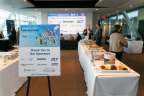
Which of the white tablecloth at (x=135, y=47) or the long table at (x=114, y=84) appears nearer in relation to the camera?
the long table at (x=114, y=84)

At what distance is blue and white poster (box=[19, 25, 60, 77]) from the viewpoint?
332cm

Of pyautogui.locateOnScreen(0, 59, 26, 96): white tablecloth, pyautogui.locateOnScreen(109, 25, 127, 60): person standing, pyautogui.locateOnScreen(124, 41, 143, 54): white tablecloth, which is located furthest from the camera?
pyautogui.locateOnScreen(124, 41, 143, 54): white tablecloth

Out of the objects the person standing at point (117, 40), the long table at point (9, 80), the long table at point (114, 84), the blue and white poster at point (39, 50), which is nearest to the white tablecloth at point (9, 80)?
the long table at point (9, 80)

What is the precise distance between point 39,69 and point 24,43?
44 cm

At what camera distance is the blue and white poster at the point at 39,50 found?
10.9 feet

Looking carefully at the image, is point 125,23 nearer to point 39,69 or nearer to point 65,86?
point 65,86

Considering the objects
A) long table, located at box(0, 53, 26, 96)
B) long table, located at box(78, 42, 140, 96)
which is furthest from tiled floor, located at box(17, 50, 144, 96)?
long table, located at box(78, 42, 140, 96)

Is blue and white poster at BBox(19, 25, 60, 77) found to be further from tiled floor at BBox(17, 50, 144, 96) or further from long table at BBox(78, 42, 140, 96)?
tiled floor at BBox(17, 50, 144, 96)

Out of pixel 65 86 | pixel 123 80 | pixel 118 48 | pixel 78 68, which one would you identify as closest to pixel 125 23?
pixel 78 68

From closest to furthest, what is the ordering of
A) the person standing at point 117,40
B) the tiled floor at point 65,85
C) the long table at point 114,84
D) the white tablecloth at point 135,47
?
1. the long table at point 114,84
2. the tiled floor at point 65,85
3. the person standing at point 117,40
4. the white tablecloth at point 135,47

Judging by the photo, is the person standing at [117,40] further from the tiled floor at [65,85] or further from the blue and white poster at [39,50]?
the blue and white poster at [39,50]

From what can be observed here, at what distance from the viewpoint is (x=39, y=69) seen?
11.1 feet

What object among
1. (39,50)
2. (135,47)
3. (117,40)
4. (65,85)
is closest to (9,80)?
(39,50)

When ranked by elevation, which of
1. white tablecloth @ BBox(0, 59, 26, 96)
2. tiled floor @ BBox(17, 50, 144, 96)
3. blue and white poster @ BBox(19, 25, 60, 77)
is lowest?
tiled floor @ BBox(17, 50, 144, 96)
